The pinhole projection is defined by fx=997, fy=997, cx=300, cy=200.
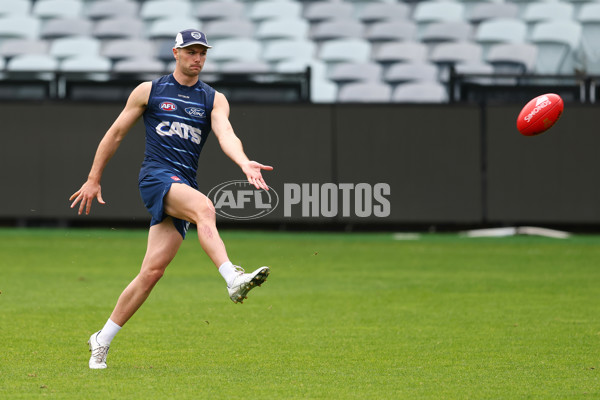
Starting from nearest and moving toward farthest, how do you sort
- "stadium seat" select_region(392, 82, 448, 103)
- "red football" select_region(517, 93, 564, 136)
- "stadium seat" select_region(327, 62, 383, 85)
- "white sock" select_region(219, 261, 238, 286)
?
"white sock" select_region(219, 261, 238, 286) < "red football" select_region(517, 93, 564, 136) < "stadium seat" select_region(392, 82, 448, 103) < "stadium seat" select_region(327, 62, 383, 85)

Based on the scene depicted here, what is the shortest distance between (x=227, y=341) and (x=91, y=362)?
5.34 feet

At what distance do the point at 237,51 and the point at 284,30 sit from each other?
1523 millimetres

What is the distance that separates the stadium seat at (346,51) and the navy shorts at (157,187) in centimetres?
1803

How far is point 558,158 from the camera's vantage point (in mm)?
18172

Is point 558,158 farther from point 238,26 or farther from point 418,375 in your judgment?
point 418,375

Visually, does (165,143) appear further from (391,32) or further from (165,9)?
(165,9)

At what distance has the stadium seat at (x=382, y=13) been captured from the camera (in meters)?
25.8

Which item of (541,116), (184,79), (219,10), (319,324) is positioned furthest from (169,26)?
(184,79)

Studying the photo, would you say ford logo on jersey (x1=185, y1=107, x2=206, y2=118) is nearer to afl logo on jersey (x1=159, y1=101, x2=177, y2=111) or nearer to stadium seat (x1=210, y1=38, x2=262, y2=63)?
afl logo on jersey (x1=159, y1=101, x2=177, y2=111)

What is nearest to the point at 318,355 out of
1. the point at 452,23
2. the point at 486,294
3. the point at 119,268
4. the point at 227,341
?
the point at 227,341

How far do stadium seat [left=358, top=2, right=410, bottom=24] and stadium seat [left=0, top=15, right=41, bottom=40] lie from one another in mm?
8645

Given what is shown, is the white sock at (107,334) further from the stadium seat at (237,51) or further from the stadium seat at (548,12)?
the stadium seat at (548,12)

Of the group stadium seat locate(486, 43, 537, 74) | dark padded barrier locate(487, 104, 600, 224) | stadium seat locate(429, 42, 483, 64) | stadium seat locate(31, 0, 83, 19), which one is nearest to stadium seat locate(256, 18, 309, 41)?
stadium seat locate(429, 42, 483, 64)

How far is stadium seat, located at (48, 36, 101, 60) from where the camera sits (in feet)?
82.8
